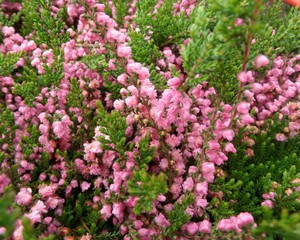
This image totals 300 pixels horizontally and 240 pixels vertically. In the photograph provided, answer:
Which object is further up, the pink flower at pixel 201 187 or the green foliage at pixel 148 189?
the green foliage at pixel 148 189

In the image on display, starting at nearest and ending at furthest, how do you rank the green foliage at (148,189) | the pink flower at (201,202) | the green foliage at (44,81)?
the green foliage at (148,189) < the pink flower at (201,202) < the green foliage at (44,81)

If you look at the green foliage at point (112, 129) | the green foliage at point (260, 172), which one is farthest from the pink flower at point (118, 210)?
the green foliage at point (260, 172)

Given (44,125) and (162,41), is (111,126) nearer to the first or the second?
(44,125)

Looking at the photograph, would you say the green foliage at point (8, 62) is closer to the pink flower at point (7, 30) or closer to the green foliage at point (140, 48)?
the pink flower at point (7, 30)

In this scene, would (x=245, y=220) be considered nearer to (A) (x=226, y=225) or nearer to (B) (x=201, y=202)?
(A) (x=226, y=225)

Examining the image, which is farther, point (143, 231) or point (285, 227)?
point (143, 231)

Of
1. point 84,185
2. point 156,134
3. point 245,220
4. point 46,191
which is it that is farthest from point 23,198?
point 245,220

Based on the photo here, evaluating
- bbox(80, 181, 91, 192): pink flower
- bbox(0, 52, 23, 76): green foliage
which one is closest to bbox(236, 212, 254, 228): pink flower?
bbox(80, 181, 91, 192): pink flower

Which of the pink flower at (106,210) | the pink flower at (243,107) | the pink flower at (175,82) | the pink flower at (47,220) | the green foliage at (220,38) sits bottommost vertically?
the pink flower at (47,220)

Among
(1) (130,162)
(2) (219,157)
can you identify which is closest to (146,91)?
(1) (130,162)
